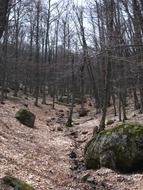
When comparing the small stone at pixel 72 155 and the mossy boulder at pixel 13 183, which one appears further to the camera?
the small stone at pixel 72 155

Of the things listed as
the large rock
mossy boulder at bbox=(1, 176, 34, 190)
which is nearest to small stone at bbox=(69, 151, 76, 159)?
the large rock

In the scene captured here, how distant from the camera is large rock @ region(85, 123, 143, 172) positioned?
1141 cm

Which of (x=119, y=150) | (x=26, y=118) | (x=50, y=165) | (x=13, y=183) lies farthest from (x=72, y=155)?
(x=13, y=183)

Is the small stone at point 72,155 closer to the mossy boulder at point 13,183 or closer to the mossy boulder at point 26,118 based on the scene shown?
the mossy boulder at point 26,118

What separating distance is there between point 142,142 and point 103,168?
5.31ft

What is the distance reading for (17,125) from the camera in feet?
62.5

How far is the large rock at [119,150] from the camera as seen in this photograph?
37.4 feet

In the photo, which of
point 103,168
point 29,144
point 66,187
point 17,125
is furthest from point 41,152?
point 17,125

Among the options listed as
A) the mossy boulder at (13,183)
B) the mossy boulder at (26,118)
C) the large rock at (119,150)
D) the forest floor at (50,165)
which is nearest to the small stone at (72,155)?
the forest floor at (50,165)

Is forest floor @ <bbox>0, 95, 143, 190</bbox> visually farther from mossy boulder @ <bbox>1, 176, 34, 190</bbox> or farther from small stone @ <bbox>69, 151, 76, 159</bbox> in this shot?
mossy boulder @ <bbox>1, 176, 34, 190</bbox>

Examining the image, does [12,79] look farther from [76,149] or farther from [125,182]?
[125,182]

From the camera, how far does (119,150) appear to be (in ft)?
38.4

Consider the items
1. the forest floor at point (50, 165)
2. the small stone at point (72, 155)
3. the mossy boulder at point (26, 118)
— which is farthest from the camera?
the mossy boulder at point (26, 118)

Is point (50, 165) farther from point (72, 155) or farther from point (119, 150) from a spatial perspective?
point (119, 150)
